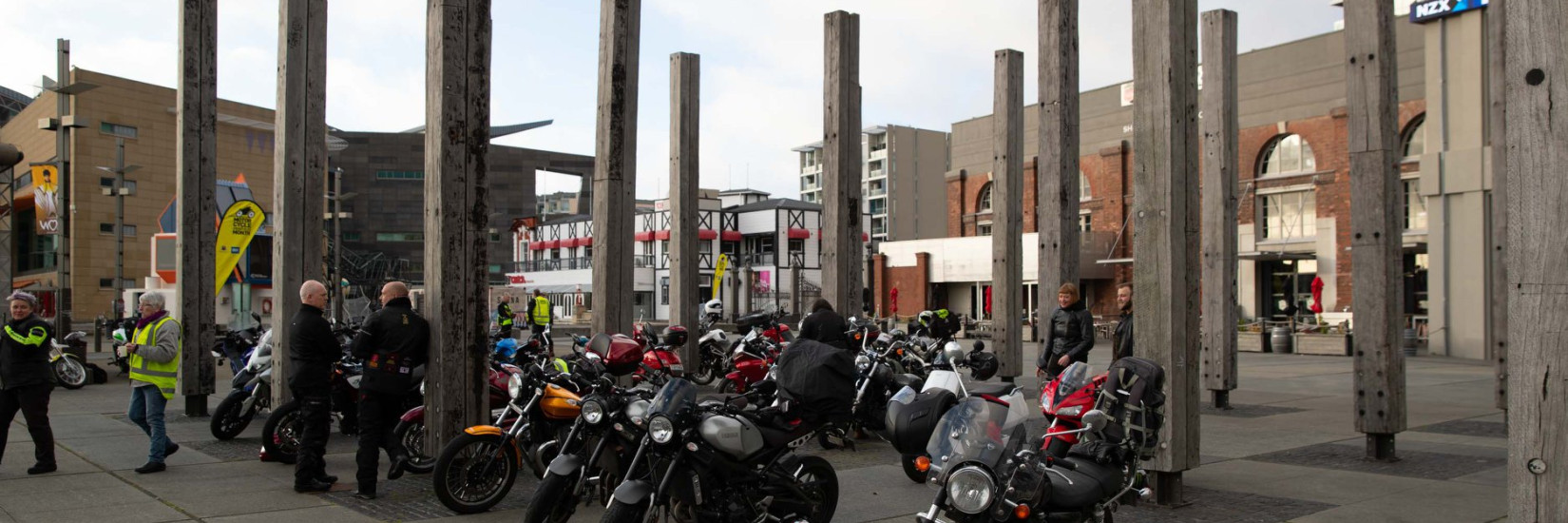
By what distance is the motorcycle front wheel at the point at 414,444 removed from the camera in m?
8.15

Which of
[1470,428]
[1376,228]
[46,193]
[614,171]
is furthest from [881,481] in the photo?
[46,193]

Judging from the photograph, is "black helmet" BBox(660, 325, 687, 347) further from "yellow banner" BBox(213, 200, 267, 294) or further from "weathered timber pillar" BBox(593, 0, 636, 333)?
"yellow banner" BBox(213, 200, 267, 294)

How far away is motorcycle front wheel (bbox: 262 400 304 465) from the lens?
889 cm

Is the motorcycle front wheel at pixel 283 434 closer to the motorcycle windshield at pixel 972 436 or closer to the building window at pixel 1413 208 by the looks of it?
the motorcycle windshield at pixel 972 436

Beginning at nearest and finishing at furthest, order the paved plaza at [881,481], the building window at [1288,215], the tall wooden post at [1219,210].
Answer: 1. the paved plaza at [881,481]
2. the tall wooden post at [1219,210]
3. the building window at [1288,215]

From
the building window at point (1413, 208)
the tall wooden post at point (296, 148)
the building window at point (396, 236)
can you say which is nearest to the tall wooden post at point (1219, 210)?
the tall wooden post at point (296, 148)

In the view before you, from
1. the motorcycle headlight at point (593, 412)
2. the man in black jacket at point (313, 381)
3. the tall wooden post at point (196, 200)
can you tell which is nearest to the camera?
the motorcycle headlight at point (593, 412)

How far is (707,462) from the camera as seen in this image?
5.84 meters

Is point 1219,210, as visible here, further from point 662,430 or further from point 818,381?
point 662,430

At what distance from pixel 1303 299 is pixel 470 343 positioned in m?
35.1

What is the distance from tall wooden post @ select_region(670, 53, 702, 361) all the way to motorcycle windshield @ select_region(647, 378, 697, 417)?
27.2 ft

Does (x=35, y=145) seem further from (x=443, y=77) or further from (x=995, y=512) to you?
(x=995, y=512)

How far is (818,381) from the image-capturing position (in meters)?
6.25

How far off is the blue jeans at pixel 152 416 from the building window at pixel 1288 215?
37375 mm
